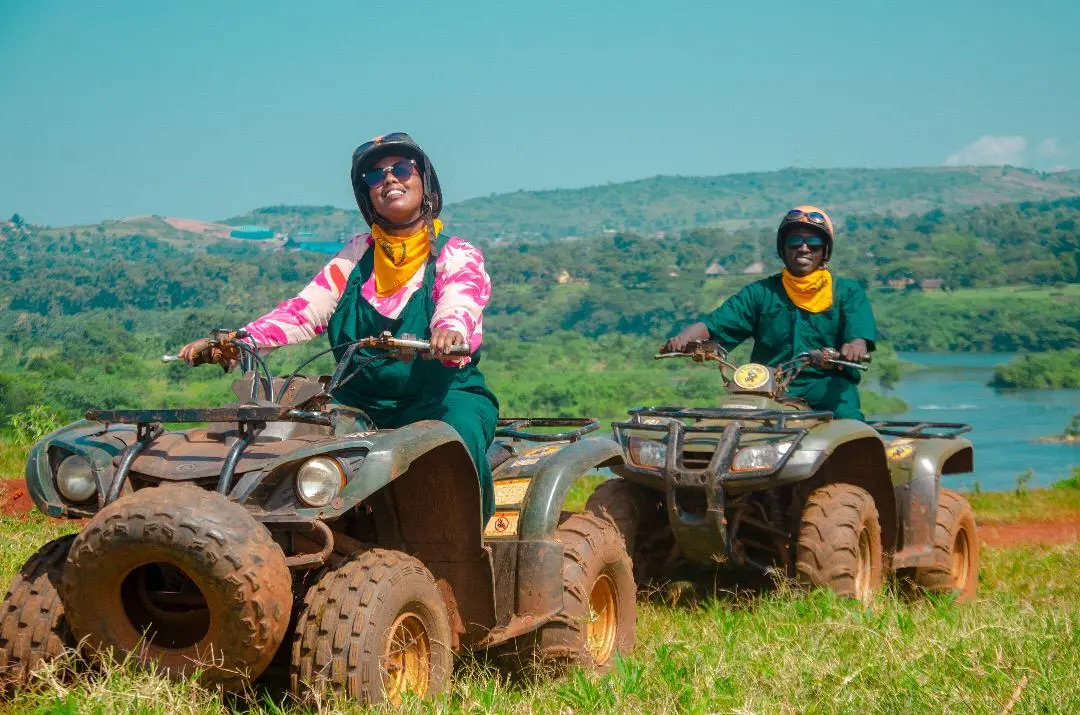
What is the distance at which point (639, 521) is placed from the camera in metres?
7.65

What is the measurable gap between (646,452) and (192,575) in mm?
3874

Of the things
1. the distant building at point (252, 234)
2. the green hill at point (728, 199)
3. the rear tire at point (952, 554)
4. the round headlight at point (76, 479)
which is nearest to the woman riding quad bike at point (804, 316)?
the rear tire at point (952, 554)

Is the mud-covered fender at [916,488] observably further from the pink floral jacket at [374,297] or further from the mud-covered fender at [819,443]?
the pink floral jacket at [374,297]

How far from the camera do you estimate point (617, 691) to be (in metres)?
4.51

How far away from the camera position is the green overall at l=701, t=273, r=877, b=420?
27.3ft

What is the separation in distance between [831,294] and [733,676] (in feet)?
14.0

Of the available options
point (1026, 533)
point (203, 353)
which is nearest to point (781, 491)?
point (203, 353)

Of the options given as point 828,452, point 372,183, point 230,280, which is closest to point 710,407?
point 828,452

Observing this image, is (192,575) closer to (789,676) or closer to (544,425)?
(789,676)

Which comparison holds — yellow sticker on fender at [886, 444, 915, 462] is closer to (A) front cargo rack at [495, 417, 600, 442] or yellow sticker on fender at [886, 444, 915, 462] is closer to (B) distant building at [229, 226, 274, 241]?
(A) front cargo rack at [495, 417, 600, 442]

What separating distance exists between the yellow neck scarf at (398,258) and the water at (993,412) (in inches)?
592

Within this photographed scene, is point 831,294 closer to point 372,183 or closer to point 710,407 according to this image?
point 710,407

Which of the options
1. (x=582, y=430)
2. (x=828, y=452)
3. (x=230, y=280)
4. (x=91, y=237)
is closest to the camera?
(x=582, y=430)

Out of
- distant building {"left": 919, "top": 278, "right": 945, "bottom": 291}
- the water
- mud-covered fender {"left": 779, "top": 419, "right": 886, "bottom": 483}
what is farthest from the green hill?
mud-covered fender {"left": 779, "top": 419, "right": 886, "bottom": 483}
